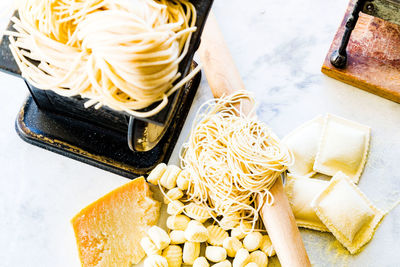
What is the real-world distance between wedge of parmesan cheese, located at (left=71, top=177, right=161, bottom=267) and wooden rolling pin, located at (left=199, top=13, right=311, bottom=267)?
1.57 ft

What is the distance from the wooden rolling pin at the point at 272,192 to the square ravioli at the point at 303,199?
118 millimetres

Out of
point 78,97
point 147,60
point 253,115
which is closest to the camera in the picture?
point 147,60

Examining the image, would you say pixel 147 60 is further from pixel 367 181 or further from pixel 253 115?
pixel 367 181

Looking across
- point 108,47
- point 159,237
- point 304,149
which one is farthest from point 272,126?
point 108,47

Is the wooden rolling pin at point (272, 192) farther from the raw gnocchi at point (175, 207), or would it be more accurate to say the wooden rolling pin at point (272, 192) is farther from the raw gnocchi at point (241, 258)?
the raw gnocchi at point (175, 207)

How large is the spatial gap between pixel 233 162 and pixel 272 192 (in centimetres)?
19

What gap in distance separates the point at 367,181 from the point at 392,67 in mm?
545

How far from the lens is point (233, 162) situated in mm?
1790

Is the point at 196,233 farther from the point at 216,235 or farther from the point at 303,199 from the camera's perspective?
the point at 303,199

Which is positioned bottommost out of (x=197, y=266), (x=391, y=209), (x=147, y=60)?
(x=197, y=266)

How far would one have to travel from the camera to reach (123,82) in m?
1.31

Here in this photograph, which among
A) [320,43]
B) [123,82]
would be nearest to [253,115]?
[320,43]

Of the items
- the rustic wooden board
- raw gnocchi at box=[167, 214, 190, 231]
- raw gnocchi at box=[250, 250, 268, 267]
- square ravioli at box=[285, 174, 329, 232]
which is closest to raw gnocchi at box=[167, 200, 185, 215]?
raw gnocchi at box=[167, 214, 190, 231]

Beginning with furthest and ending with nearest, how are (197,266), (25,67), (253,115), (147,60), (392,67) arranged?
(392,67) → (253,115) → (197,266) → (25,67) → (147,60)
